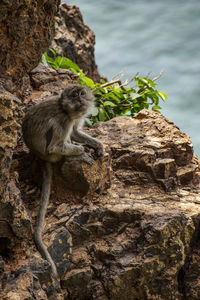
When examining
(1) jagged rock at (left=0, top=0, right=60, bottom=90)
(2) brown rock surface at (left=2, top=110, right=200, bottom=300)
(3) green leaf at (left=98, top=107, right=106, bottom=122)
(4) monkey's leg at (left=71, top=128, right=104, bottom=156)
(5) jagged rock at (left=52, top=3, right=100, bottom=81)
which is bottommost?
(2) brown rock surface at (left=2, top=110, right=200, bottom=300)

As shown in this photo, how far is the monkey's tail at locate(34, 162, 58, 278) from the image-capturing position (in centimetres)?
288

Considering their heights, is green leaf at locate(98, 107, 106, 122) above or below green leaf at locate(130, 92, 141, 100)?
below

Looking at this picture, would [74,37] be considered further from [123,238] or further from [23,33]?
[123,238]

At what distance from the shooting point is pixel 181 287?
3352 mm

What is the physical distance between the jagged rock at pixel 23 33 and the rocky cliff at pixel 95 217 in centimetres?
1

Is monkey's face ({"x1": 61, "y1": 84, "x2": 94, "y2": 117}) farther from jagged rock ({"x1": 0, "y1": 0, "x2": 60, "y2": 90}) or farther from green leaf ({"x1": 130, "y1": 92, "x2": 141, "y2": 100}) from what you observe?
green leaf ({"x1": 130, "y1": 92, "x2": 141, "y2": 100})

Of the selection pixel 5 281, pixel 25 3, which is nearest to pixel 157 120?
pixel 25 3

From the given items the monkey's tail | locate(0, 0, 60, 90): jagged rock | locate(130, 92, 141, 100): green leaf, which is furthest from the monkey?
locate(130, 92, 141, 100): green leaf

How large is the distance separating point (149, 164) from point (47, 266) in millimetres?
1655

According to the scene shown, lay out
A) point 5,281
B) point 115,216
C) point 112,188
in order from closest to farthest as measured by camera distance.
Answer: point 5,281, point 115,216, point 112,188

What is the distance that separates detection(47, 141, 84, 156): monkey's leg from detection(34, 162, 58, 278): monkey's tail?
0.15 meters

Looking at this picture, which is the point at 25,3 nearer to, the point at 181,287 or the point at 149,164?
the point at 149,164

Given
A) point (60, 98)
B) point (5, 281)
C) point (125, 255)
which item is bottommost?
point (5, 281)

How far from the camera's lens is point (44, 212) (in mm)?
3094
